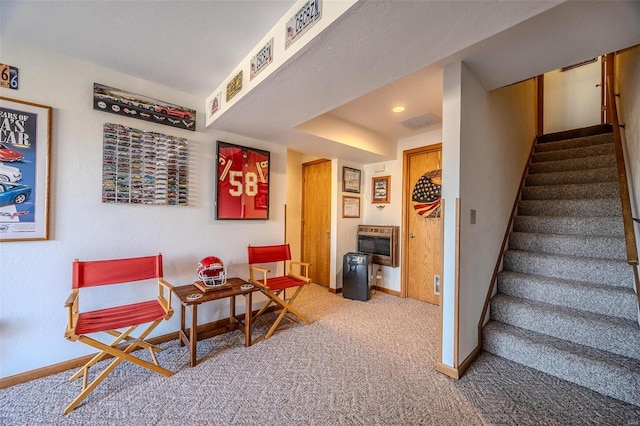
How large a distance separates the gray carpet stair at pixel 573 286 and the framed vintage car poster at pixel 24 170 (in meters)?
3.72

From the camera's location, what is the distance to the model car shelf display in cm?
215

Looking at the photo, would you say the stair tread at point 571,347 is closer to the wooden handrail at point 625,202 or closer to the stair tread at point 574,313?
the stair tread at point 574,313

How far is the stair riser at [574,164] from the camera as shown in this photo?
9.86 feet

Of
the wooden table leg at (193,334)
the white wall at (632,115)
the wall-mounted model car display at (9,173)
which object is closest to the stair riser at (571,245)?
the white wall at (632,115)

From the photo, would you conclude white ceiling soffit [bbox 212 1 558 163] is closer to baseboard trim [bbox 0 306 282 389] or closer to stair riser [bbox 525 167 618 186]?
baseboard trim [bbox 0 306 282 389]

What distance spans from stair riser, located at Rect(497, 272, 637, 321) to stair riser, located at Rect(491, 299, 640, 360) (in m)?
0.19

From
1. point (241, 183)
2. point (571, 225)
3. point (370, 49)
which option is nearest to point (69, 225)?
point (241, 183)

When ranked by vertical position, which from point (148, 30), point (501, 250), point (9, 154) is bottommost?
point (501, 250)

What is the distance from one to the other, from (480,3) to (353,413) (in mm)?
2282

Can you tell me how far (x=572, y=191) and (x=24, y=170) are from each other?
16.8 ft

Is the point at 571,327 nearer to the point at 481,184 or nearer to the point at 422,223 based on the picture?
the point at 481,184

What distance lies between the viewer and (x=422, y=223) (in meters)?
3.74

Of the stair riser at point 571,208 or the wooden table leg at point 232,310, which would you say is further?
the wooden table leg at point 232,310

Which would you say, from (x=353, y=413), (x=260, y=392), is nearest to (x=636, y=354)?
(x=353, y=413)
